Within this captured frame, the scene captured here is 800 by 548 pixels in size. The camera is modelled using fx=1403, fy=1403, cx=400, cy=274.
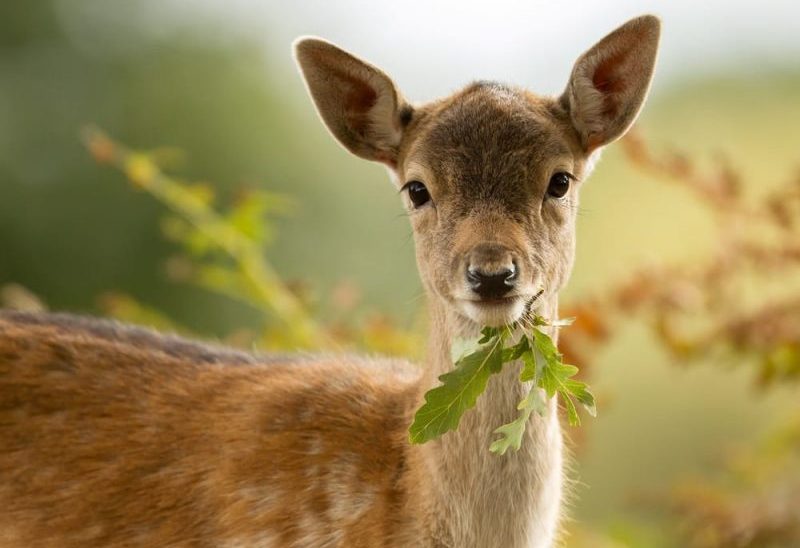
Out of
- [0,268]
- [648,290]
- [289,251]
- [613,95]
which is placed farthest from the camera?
[289,251]

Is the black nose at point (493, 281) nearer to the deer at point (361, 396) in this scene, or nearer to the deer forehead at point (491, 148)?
the deer at point (361, 396)

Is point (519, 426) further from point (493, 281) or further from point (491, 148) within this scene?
point (491, 148)

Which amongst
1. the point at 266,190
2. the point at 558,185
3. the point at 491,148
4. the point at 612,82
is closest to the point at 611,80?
the point at 612,82

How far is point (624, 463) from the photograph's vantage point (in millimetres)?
12633

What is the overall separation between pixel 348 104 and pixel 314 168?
1028 cm

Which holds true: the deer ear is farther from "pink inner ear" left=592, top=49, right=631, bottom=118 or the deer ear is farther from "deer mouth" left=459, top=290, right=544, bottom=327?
"deer mouth" left=459, top=290, right=544, bottom=327

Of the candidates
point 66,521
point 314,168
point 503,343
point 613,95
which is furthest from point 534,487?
point 314,168

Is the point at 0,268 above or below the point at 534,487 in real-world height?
above

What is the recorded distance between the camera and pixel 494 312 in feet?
12.4

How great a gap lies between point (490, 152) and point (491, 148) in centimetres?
2

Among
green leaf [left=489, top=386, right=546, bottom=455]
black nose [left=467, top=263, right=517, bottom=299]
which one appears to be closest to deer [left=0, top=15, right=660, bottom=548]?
black nose [left=467, top=263, right=517, bottom=299]

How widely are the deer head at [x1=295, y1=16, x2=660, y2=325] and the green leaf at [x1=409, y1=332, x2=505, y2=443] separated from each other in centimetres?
12

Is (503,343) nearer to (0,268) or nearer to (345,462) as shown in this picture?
(345,462)

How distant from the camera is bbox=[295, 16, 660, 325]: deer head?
150 inches
